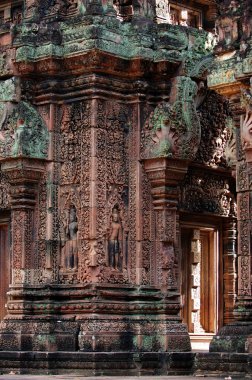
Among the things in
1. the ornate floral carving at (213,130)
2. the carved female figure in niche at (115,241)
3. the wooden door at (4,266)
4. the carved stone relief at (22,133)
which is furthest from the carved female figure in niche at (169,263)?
A: the wooden door at (4,266)

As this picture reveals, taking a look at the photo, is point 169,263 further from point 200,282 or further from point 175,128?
point 175,128

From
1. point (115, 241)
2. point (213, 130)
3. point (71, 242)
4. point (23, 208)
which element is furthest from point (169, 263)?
point (213, 130)

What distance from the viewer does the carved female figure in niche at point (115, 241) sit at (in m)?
20.9

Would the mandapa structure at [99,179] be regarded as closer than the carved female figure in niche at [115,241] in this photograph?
Yes

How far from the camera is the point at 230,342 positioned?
18.2m

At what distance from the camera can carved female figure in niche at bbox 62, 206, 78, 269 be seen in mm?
21031

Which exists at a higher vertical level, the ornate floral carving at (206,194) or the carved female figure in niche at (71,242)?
the ornate floral carving at (206,194)

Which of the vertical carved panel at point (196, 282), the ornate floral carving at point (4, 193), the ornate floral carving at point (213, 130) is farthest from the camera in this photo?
the vertical carved panel at point (196, 282)

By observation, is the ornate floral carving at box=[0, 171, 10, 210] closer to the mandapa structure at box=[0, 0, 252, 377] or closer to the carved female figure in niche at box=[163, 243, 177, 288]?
the mandapa structure at box=[0, 0, 252, 377]

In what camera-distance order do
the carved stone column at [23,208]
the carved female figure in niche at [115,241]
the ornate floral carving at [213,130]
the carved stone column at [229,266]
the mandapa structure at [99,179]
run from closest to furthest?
the mandapa structure at [99,179] → the carved female figure in niche at [115,241] → the carved stone column at [23,208] → the ornate floral carving at [213,130] → the carved stone column at [229,266]

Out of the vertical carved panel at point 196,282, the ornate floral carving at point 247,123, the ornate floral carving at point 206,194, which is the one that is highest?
the ornate floral carving at point 247,123

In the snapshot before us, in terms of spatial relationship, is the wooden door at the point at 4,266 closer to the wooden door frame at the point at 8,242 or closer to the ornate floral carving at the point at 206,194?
the wooden door frame at the point at 8,242

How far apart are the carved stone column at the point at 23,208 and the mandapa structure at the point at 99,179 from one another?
0.08ft

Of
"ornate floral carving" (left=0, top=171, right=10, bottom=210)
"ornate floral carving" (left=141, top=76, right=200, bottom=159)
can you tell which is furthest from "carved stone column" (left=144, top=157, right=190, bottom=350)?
"ornate floral carving" (left=0, top=171, right=10, bottom=210)
